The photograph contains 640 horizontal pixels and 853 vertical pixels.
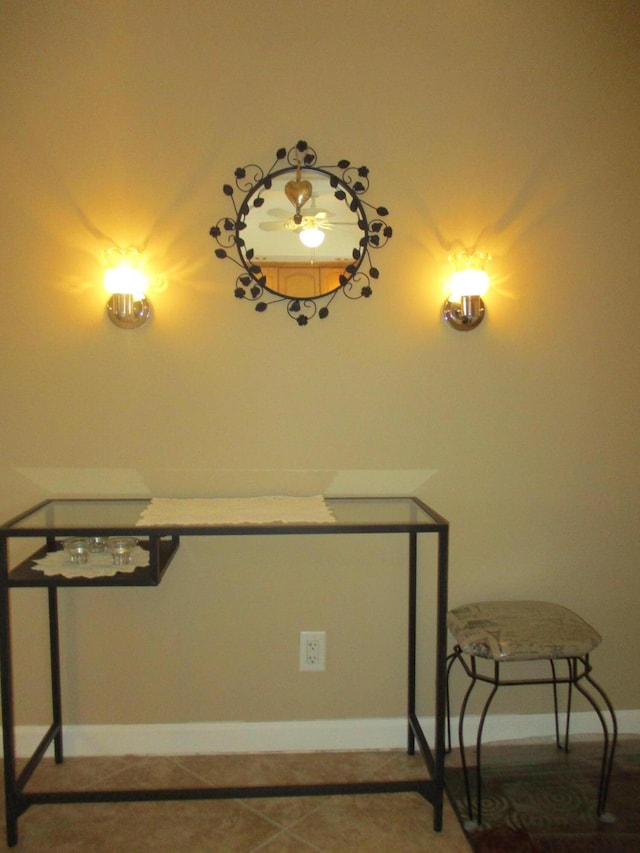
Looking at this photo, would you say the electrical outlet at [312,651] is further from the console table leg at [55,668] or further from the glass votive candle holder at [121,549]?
the console table leg at [55,668]

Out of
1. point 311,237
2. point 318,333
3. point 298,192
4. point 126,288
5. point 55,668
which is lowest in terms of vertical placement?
point 55,668

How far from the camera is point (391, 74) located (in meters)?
1.77

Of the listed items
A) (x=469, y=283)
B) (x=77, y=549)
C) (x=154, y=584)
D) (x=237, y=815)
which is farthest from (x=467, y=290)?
(x=237, y=815)

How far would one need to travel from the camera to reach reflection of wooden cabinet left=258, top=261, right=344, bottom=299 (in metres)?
1.77

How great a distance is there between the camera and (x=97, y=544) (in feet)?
5.20

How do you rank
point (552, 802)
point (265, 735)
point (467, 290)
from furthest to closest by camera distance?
point (265, 735), point (467, 290), point (552, 802)

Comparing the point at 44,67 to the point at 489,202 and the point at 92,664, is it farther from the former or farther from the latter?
the point at 92,664

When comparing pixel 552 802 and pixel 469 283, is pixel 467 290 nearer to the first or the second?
pixel 469 283

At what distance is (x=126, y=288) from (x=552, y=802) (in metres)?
2.01

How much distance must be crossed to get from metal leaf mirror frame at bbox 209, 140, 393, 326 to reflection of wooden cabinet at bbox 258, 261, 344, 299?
12 millimetres

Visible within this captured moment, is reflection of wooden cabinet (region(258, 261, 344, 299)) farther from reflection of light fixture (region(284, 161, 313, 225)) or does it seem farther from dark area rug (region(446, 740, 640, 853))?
dark area rug (region(446, 740, 640, 853))

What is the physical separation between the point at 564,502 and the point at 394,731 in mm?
977

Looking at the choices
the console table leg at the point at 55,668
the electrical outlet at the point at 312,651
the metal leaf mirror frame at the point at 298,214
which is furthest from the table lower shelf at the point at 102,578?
the metal leaf mirror frame at the point at 298,214

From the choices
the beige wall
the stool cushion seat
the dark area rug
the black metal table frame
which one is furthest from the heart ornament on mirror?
the dark area rug
